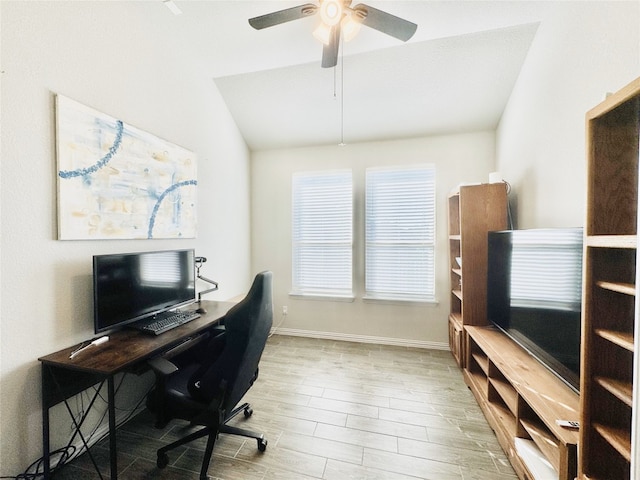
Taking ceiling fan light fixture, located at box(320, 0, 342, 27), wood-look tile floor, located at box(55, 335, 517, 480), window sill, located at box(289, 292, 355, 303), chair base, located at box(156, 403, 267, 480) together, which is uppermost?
ceiling fan light fixture, located at box(320, 0, 342, 27)

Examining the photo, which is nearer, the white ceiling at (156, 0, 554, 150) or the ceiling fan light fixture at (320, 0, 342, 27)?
the ceiling fan light fixture at (320, 0, 342, 27)

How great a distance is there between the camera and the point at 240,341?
140 cm

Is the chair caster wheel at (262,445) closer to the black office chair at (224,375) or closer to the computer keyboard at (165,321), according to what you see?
the black office chair at (224,375)

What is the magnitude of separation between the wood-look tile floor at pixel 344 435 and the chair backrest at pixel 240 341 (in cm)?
58

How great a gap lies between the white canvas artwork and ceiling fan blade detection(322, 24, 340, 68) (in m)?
1.53

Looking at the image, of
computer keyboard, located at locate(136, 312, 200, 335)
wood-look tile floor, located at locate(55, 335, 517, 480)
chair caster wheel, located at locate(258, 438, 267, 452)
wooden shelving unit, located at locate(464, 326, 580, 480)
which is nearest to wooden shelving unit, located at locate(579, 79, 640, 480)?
wooden shelving unit, located at locate(464, 326, 580, 480)

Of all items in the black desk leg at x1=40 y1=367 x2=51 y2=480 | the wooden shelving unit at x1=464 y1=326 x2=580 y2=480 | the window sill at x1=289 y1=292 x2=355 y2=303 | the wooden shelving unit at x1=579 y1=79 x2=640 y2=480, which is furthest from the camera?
the window sill at x1=289 y1=292 x2=355 y2=303

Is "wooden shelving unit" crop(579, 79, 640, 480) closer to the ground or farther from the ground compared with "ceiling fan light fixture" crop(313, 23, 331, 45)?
closer to the ground

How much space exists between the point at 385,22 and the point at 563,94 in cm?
138

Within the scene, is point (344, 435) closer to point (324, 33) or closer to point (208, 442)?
point (208, 442)

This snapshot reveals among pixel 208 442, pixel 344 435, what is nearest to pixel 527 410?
pixel 344 435

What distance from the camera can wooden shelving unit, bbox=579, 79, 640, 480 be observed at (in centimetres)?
97

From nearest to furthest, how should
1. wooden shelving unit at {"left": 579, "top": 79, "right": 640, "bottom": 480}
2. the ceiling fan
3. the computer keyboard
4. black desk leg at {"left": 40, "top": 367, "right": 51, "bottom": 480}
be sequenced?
wooden shelving unit at {"left": 579, "top": 79, "right": 640, "bottom": 480} → black desk leg at {"left": 40, "top": 367, "right": 51, "bottom": 480} → the ceiling fan → the computer keyboard

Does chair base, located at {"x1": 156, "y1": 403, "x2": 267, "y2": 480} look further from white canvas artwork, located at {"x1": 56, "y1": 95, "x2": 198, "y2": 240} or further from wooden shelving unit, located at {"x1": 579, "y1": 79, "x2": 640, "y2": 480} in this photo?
wooden shelving unit, located at {"x1": 579, "y1": 79, "x2": 640, "y2": 480}
